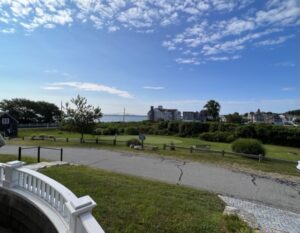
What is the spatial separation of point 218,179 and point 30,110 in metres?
55.1

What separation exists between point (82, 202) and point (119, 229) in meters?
1.73

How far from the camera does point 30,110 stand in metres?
54.8

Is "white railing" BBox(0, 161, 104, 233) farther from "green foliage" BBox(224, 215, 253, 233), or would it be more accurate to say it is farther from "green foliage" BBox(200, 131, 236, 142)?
"green foliage" BBox(200, 131, 236, 142)

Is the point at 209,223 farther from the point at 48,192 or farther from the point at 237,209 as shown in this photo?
the point at 48,192

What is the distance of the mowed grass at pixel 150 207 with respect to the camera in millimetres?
4418

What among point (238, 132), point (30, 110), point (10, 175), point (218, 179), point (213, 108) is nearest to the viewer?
point (10, 175)

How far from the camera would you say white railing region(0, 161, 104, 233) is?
273cm

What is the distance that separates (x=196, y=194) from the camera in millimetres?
6953

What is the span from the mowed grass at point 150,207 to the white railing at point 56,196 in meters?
0.92

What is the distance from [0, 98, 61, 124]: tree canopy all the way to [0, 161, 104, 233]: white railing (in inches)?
1910

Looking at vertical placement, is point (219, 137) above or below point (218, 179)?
above

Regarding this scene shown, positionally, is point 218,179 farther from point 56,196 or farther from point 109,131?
point 109,131

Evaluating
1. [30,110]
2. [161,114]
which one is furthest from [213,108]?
[30,110]

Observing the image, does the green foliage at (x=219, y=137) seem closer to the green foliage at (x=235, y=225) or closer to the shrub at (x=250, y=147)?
the shrub at (x=250, y=147)
